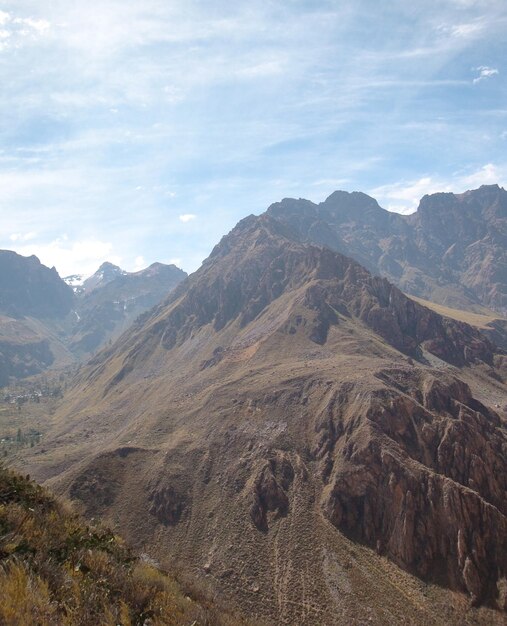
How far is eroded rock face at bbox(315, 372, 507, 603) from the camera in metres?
59.6

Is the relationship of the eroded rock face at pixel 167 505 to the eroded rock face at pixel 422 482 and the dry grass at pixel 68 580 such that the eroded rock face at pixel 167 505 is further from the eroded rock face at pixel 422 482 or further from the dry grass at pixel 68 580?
the dry grass at pixel 68 580

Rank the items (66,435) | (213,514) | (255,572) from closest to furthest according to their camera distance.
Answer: (255,572), (213,514), (66,435)

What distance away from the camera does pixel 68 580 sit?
43.4 ft

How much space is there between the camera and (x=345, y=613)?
51.1m

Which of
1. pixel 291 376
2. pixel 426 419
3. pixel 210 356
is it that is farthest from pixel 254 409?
pixel 210 356

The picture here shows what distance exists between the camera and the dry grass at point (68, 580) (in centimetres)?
1124

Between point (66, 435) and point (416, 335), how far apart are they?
130 meters

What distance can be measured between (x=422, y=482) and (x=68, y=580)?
212 feet

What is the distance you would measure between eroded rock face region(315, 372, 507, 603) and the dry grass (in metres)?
53.5

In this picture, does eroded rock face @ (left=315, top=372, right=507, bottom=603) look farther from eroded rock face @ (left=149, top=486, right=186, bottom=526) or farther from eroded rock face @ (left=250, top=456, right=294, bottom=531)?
eroded rock face @ (left=149, top=486, right=186, bottom=526)

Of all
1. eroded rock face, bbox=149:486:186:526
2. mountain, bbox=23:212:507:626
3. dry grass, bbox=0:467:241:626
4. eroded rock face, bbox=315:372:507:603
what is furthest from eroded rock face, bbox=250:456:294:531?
dry grass, bbox=0:467:241:626

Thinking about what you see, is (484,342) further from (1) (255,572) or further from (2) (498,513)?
(1) (255,572)

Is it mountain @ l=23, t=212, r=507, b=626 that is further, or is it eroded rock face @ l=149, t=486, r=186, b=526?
eroded rock face @ l=149, t=486, r=186, b=526

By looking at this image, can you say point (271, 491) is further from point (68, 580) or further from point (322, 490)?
point (68, 580)
